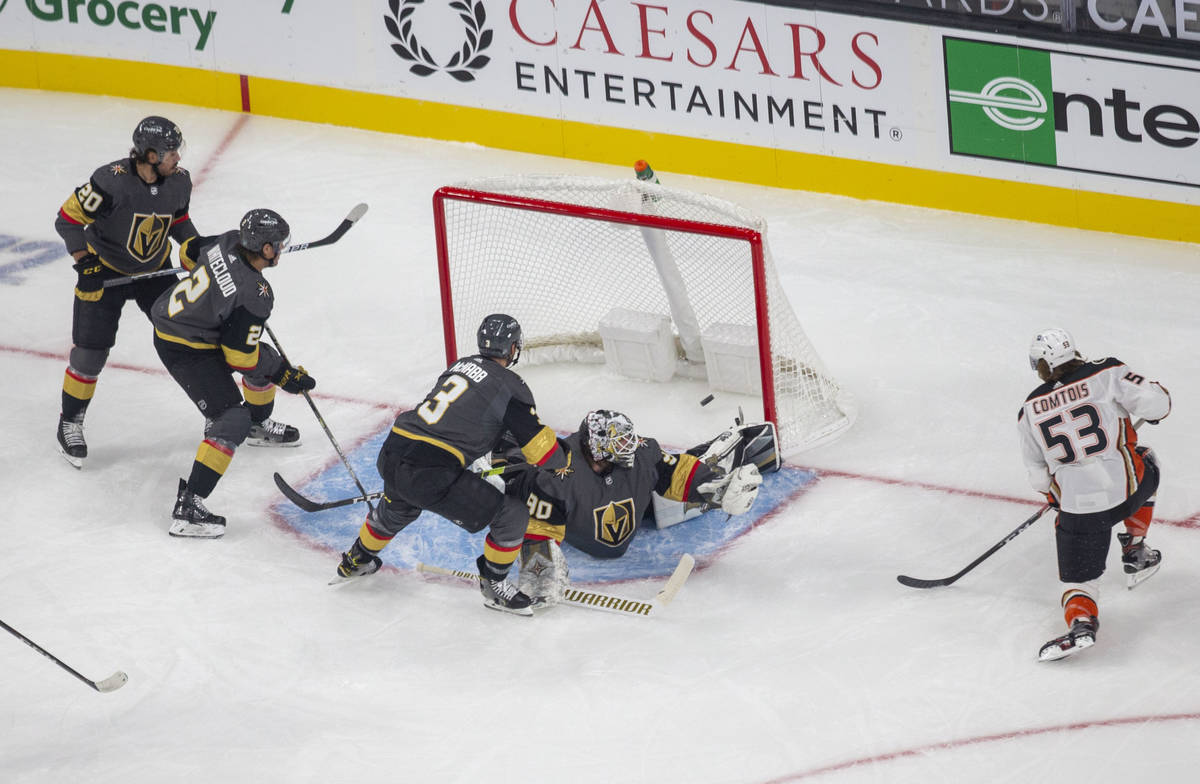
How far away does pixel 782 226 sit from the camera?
773 centimetres

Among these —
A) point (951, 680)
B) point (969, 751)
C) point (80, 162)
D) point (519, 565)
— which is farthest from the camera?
point (80, 162)

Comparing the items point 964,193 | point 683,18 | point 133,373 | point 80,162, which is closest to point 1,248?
Answer: point 80,162

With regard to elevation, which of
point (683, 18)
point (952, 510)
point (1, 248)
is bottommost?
point (952, 510)

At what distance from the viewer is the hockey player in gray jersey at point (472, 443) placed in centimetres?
493

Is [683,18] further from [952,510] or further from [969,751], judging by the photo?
[969,751]

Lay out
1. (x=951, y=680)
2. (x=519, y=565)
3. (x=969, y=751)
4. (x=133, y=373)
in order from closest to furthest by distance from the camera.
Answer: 1. (x=969, y=751)
2. (x=951, y=680)
3. (x=519, y=565)
4. (x=133, y=373)

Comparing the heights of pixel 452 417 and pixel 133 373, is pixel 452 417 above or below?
above

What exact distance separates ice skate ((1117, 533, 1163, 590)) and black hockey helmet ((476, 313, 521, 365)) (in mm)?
1914

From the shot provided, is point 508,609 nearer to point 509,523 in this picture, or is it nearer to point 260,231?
point 509,523

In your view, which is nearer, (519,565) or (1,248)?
(519,565)

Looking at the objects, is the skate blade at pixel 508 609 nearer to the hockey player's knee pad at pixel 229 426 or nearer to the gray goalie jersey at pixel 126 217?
the hockey player's knee pad at pixel 229 426

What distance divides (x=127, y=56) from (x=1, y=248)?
172 centimetres

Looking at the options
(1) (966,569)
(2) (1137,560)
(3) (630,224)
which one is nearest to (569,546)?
(3) (630,224)

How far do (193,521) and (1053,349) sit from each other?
2.84m
